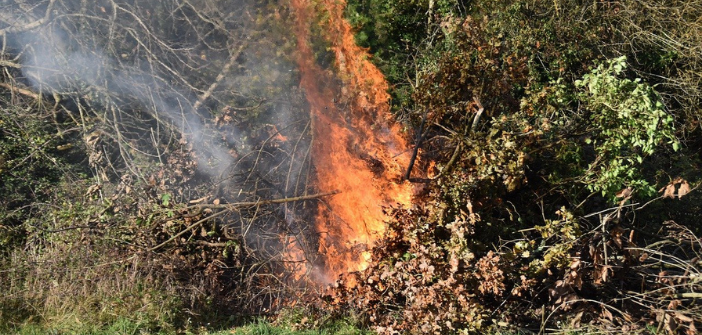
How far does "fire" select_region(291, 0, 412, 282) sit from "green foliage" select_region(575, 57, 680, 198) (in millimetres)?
2542

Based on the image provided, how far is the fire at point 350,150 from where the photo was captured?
28.1ft

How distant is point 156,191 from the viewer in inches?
363

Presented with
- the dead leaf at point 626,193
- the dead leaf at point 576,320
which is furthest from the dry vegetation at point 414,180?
the dead leaf at point 626,193

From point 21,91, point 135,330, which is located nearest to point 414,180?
point 135,330

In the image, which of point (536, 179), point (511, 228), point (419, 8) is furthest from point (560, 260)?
point (419, 8)

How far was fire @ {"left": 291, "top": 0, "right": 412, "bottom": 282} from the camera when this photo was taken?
8570 mm

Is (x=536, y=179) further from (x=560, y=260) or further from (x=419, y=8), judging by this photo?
(x=419, y=8)

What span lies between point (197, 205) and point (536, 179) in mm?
4860

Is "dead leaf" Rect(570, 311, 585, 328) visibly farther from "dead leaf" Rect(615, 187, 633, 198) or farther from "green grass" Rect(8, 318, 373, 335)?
"green grass" Rect(8, 318, 373, 335)

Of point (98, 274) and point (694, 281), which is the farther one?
point (98, 274)

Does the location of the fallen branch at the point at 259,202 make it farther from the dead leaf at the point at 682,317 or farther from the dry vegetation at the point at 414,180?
the dead leaf at the point at 682,317

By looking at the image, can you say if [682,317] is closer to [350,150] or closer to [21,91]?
[350,150]

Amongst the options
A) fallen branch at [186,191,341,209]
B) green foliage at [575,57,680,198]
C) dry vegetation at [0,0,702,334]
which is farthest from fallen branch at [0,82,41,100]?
green foliage at [575,57,680,198]

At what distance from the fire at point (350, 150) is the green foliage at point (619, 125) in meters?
2.54
